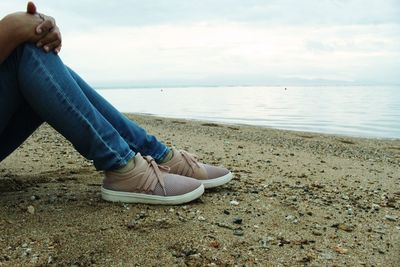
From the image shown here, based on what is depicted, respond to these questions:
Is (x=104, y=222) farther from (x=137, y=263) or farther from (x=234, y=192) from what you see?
Result: (x=234, y=192)

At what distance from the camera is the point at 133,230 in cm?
239

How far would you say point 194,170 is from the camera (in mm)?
3047

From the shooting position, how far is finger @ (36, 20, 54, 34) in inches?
86.7

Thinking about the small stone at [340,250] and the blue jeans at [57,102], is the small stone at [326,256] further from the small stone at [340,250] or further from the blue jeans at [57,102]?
the blue jeans at [57,102]

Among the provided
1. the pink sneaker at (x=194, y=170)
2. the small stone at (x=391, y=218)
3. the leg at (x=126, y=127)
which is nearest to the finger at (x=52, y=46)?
the leg at (x=126, y=127)

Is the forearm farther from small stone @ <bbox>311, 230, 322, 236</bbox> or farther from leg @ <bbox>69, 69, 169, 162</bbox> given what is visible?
small stone @ <bbox>311, 230, 322, 236</bbox>

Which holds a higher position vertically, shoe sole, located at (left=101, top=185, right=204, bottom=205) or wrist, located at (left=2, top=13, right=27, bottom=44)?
wrist, located at (left=2, top=13, right=27, bottom=44)

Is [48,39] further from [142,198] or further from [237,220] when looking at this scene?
[237,220]

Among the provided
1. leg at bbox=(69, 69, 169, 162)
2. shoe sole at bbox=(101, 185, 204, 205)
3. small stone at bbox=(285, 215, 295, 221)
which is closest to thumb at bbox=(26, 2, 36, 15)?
leg at bbox=(69, 69, 169, 162)

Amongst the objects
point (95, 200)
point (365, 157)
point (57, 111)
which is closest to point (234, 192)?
point (95, 200)

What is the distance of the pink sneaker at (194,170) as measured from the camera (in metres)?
3.02

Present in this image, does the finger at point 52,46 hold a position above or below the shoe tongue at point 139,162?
above

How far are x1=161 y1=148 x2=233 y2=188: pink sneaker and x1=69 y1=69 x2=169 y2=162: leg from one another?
0.09m

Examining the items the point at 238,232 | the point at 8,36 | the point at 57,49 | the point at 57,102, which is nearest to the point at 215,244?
the point at 238,232
